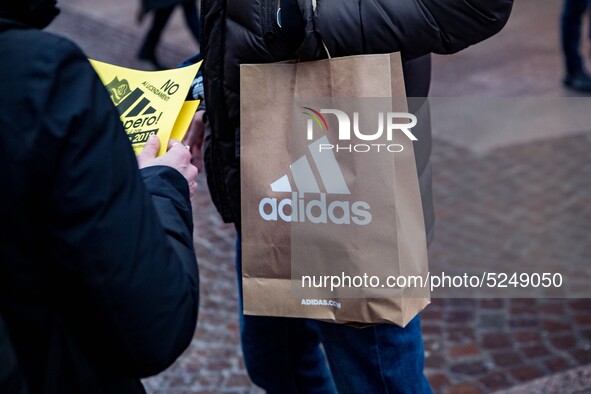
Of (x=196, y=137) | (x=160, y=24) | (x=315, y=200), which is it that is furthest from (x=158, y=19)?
(x=315, y=200)

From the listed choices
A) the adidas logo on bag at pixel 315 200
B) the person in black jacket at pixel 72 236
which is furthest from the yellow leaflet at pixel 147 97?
the person in black jacket at pixel 72 236

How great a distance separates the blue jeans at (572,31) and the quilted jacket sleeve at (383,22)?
4531mm

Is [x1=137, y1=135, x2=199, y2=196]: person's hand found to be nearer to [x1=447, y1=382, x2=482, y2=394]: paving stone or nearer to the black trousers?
[x1=447, y1=382, x2=482, y2=394]: paving stone

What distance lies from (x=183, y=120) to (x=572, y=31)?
4.86 metres

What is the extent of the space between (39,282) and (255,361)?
4.36ft

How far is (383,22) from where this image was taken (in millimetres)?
1941

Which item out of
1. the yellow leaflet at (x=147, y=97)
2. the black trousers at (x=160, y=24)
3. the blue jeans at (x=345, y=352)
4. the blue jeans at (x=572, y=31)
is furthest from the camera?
the black trousers at (x=160, y=24)

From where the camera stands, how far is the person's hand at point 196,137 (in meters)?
2.25

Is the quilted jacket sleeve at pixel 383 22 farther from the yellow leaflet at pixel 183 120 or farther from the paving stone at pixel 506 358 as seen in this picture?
the paving stone at pixel 506 358

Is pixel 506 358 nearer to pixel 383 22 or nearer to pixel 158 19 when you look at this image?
pixel 383 22

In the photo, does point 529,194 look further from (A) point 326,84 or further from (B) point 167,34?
(B) point 167,34

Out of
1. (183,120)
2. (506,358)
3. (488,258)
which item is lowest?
(488,258)

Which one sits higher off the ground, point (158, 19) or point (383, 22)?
point (383, 22)

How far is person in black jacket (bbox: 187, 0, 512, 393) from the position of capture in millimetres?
1940
